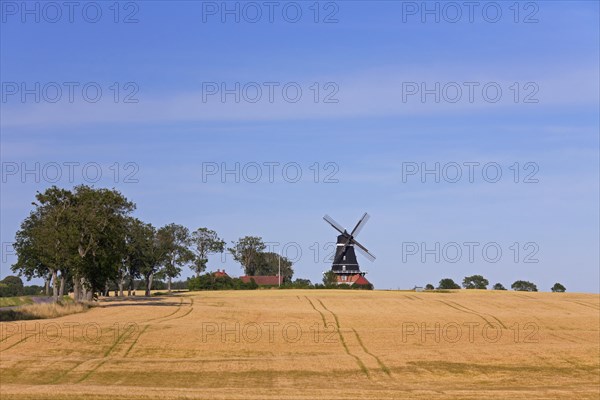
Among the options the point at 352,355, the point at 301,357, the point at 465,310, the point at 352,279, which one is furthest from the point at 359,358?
→ the point at 352,279

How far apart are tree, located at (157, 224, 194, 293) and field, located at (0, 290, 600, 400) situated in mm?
78526

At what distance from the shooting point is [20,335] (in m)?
58.1

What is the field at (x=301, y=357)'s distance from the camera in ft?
133

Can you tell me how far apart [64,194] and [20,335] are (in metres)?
49.0

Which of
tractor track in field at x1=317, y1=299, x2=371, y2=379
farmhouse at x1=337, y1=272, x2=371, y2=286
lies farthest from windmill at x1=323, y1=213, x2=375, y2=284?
tractor track in field at x1=317, y1=299, x2=371, y2=379

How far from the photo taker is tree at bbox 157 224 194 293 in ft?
540

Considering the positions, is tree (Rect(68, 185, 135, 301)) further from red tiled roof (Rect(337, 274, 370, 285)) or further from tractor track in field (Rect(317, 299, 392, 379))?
red tiled roof (Rect(337, 274, 370, 285))

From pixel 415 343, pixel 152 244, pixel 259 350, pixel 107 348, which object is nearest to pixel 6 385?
pixel 107 348

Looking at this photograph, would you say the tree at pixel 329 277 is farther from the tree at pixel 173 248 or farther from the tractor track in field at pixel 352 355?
the tractor track in field at pixel 352 355

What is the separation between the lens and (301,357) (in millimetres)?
53656

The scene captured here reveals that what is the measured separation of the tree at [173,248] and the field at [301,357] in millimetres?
78526

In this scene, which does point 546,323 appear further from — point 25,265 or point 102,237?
point 25,265

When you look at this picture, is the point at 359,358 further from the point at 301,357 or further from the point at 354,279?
the point at 354,279

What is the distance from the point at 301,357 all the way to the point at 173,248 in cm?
11737
